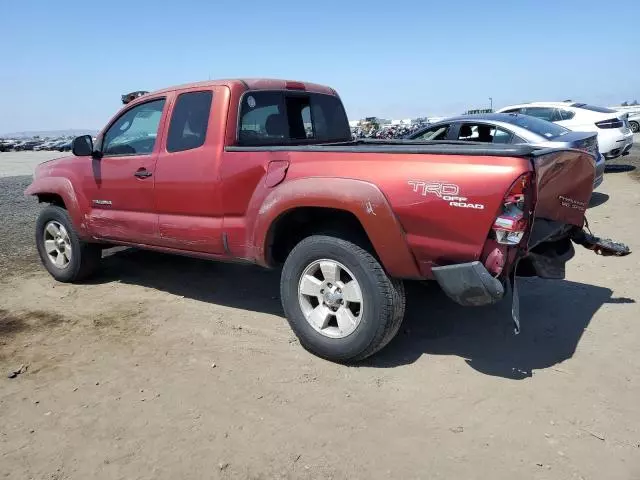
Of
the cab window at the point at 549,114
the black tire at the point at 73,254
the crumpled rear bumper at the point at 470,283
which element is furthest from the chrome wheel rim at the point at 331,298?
the cab window at the point at 549,114

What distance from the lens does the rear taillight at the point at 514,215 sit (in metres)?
2.91

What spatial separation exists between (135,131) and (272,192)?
1.94 meters

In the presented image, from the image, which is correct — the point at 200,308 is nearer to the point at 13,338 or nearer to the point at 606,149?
the point at 13,338

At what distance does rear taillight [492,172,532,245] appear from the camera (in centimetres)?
291

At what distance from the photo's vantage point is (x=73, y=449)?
9.12 feet

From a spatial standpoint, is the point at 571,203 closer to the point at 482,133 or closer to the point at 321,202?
the point at 321,202

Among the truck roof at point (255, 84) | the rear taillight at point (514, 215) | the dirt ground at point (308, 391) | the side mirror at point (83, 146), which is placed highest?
the truck roof at point (255, 84)

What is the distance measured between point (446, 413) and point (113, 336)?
8.76ft

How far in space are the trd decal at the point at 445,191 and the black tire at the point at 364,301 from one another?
1.91ft

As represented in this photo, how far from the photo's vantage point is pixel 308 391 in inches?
131

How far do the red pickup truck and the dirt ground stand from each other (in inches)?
20.4

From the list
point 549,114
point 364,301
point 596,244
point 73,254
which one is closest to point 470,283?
point 364,301

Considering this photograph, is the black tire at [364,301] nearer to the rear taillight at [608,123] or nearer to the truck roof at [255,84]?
the truck roof at [255,84]

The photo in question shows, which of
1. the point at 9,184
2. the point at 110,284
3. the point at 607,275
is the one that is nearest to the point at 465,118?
the point at 607,275
